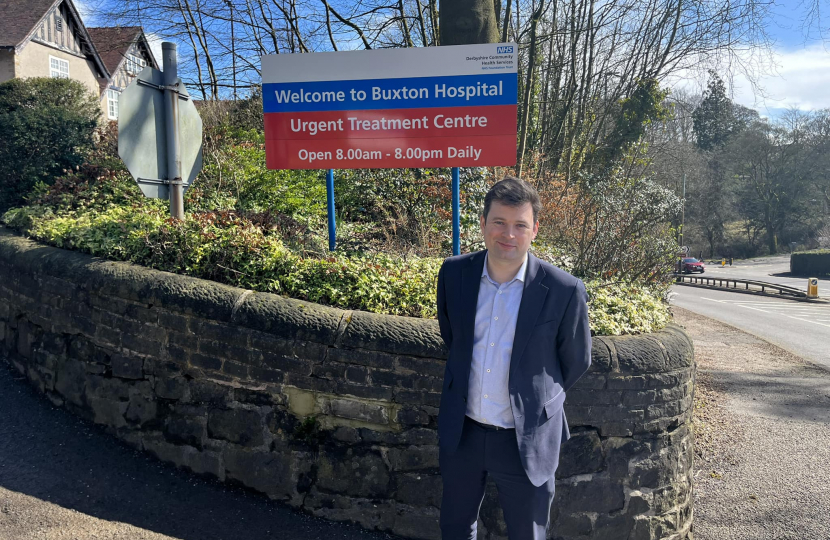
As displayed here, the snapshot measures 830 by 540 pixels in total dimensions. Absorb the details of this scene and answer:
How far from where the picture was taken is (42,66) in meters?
29.5

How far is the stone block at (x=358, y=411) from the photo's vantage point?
3.66 m

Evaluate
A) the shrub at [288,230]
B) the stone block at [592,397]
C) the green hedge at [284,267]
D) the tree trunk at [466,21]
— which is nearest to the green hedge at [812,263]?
the shrub at [288,230]

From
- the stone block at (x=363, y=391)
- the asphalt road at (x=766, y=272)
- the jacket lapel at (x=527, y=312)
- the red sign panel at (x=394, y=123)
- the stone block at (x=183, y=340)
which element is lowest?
the asphalt road at (x=766, y=272)

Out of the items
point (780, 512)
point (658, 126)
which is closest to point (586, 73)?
point (658, 126)

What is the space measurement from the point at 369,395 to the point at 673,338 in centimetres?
202

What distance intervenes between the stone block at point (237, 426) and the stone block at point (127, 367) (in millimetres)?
632

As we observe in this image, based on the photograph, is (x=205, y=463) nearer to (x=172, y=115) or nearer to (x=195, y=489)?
(x=195, y=489)

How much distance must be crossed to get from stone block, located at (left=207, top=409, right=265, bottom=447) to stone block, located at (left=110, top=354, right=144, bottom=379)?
0.63 meters

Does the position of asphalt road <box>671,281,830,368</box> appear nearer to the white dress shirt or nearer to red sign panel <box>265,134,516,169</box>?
red sign panel <box>265,134,516,169</box>

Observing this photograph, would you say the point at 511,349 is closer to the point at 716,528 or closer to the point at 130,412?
the point at 130,412

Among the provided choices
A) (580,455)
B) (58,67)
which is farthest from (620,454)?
(58,67)

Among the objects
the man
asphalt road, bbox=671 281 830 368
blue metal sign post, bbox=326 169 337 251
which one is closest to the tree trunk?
blue metal sign post, bbox=326 169 337 251

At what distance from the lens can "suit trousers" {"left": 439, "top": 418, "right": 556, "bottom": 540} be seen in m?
2.58

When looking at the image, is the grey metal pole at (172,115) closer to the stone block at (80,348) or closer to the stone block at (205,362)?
the stone block at (80,348)
